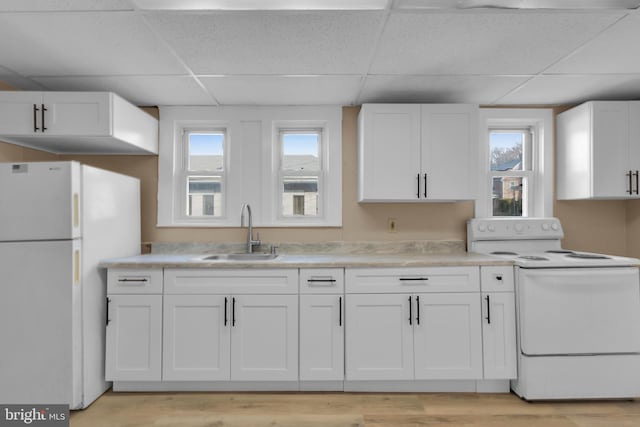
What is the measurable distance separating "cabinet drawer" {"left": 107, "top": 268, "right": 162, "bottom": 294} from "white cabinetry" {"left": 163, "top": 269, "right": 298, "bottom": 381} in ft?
0.29

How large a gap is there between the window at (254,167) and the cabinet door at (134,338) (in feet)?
3.00

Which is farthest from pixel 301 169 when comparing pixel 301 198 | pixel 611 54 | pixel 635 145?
pixel 635 145

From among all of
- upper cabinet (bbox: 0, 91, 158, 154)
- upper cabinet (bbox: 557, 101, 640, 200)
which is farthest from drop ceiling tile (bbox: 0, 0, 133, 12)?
upper cabinet (bbox: 557, 101, 640, 200)

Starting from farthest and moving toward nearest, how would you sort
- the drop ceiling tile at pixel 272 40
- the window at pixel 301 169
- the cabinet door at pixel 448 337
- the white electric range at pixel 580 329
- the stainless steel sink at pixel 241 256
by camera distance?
the window at pixel 301 169 < the stainless steel sink at pixel 241 256 < the cabinet door at pixel 448 337 < the white electric range at pixel 580 329 < the drop ceiling tile at pixel 272 40

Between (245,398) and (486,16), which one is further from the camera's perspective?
(245,398)

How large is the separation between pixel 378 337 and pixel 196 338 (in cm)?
125

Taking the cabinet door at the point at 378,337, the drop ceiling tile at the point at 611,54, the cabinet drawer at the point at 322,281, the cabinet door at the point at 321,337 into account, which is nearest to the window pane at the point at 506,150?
the drop ceiling tile at the point at 611,54

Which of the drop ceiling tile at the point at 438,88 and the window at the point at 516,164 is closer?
the drop ceiling tile at the point at 438,88

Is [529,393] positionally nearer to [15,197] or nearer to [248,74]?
[248,74]

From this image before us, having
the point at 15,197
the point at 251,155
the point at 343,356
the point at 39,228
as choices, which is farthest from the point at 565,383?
the point at 15,197

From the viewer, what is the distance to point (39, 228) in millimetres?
2207

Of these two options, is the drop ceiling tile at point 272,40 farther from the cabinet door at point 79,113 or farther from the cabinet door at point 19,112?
the cabinet door at point 19,112

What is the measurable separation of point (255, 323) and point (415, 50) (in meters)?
2.05

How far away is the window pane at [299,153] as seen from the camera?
3350 millimetres
